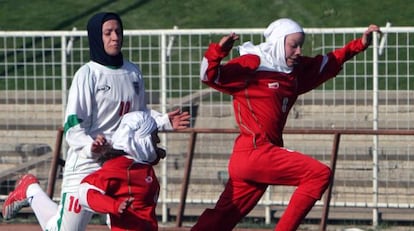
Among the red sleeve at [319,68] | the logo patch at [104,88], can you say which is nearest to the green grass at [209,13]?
the red sleeve at [319,68]

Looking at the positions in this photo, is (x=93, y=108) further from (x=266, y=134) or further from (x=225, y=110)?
(x=225, y=110)

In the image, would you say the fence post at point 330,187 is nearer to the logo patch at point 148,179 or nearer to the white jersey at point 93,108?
the white jersey at point 93,108

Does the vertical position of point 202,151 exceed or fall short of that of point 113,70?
it falls short

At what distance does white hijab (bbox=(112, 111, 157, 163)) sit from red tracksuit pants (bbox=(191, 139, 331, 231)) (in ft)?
3.21

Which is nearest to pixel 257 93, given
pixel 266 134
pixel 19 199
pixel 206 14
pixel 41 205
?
pixel 266 134

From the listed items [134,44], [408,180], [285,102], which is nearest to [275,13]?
[134,44]

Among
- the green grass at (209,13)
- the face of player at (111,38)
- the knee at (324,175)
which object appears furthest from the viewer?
the green grass at (209,13)

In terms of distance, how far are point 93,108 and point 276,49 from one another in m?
1.51

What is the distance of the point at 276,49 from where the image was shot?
28.6 feet

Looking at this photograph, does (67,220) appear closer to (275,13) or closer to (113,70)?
(113,70)

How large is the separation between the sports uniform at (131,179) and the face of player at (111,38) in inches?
19.8

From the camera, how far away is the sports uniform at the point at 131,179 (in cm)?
789

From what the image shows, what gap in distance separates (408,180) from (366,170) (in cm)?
45

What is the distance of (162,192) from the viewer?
12750 mm
